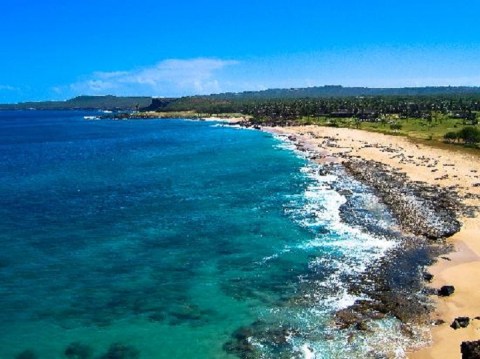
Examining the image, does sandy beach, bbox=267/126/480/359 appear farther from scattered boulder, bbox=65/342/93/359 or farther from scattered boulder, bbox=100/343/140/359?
scattered boulder, bbox=65/342/93/359

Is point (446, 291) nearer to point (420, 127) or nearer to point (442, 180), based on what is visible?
point (442, 180)

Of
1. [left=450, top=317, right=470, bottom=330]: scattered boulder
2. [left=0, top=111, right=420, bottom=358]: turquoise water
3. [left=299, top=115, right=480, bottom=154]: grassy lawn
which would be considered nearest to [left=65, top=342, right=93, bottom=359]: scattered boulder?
[left=0, top=111, right=420, bottom=358]: turquoise water

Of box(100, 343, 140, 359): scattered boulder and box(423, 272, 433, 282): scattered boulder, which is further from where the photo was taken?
box(423, 272, 433, 282): scattered boulder

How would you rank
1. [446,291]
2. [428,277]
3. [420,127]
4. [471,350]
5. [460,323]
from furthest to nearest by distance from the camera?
[420,127]
[428,277]
[446,291]
[460,323]
[471,350]

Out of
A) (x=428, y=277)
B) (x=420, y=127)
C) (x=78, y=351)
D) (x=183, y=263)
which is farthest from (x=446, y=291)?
(x=420, y=127)

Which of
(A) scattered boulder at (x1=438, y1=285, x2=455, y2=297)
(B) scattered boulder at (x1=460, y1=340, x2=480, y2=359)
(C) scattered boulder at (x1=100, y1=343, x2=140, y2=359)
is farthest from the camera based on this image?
(A) scattered boulder at (x1=438, y1=285, x2=455, y2=297)

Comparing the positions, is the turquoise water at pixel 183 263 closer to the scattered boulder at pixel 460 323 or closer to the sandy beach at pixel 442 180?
the sandy beach at pixel 442 180
